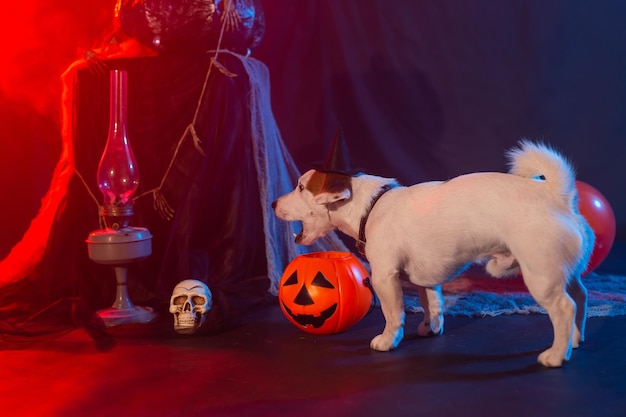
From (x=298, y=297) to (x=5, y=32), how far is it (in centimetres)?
247

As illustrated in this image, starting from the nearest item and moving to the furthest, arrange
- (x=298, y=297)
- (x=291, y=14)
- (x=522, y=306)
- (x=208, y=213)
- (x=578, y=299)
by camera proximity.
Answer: (x=578, y=299) < (x=298, y=297) < (x=522, y=306) < (x=208, y=213) < (x=291, y=14)

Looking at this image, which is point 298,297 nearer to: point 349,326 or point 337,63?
point 349,326

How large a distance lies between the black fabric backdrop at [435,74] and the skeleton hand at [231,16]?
1132 mm

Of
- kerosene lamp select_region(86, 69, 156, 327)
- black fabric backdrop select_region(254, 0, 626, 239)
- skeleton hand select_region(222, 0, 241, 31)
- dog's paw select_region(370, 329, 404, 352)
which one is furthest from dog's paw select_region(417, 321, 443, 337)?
black fabric backdrop select_region(254, 0, 626, 239)

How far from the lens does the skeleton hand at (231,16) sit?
306 cm

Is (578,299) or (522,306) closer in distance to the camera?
(578,299)

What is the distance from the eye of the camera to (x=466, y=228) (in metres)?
2.10

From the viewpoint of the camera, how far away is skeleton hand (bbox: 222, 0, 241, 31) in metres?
3.06

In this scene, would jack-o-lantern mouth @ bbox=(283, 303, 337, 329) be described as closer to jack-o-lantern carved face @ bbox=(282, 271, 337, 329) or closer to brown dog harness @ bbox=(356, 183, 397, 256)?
jack-o-lantern carved face @ bbox=(282, 271, 337, 329)

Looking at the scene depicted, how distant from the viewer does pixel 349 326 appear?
2.52 m

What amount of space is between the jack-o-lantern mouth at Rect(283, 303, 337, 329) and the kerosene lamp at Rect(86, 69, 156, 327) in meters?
0.67

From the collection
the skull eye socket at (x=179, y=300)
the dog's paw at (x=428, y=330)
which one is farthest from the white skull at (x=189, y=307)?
the dog's paw at (x=428, y=330)

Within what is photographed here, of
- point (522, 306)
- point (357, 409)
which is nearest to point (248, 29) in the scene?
point (522, 306)

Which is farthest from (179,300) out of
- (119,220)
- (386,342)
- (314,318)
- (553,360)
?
(553,360)
